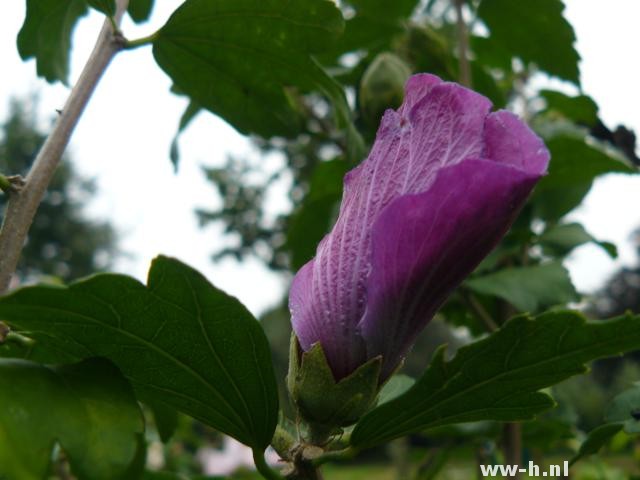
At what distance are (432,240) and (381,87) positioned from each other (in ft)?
2.13

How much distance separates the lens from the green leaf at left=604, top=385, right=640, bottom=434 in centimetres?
61

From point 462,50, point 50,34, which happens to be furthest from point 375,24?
point 50,34

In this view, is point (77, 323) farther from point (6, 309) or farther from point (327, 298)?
point (327, 298)

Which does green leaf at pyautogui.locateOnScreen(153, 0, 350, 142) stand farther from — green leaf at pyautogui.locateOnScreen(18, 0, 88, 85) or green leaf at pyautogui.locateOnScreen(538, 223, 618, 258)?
green leaf at pyautogui.locateOnScreen(538, 223, 618, 258)

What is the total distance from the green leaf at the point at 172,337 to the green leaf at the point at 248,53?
14.7 inches

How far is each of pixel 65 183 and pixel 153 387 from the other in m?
16.4

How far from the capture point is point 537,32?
44.3 inches

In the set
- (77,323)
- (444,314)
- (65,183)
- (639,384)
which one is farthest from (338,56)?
(65,183)

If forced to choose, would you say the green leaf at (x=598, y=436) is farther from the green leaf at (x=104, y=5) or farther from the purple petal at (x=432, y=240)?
the green leaf at (x=104, y=5)

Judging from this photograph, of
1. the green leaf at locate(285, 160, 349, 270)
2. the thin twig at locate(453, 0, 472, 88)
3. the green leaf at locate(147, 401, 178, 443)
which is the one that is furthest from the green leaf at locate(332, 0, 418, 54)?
the green leaf at locate(147, 401, 178, 443)

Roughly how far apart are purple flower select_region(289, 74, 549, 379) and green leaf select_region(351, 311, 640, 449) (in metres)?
0.03

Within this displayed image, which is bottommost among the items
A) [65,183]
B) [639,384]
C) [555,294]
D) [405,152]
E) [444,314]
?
[65,183]

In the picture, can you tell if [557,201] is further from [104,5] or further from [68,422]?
Answer: [68,422]

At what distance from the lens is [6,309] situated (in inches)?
16.6
